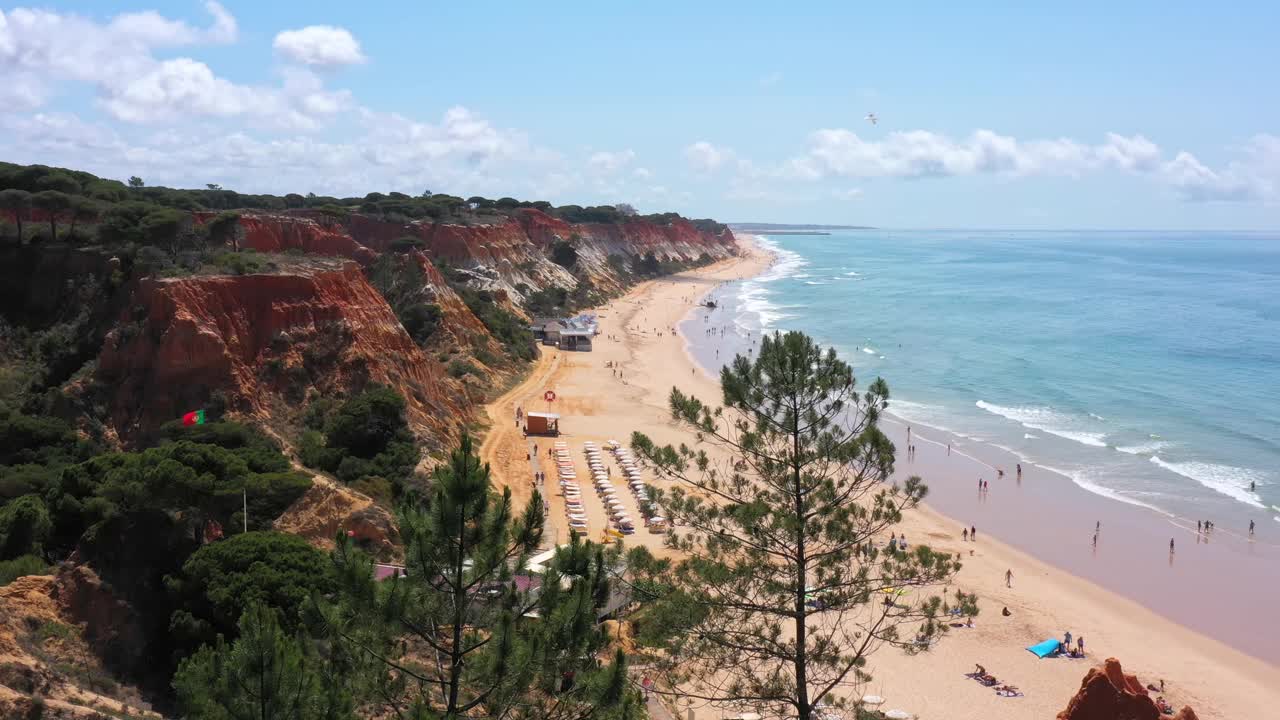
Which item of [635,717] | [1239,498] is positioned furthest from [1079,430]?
[635,717]

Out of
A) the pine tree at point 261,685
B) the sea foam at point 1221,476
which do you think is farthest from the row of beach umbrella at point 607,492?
the sea foam at point 1221,476

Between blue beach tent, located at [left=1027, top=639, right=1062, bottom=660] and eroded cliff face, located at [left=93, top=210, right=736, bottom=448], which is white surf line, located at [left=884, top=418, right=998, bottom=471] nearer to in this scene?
blue beach tent, located at [left=1027, top=639, right=1062, bottom=660]

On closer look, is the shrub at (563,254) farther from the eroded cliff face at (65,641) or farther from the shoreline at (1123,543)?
the eroded cliff face at (65,641)

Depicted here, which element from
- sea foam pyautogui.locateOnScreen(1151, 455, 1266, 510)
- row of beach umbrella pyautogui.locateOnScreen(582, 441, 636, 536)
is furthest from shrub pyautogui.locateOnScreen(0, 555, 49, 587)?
sea foam pyautogui.locateOnScreen(1151, 455, 1266, 510)

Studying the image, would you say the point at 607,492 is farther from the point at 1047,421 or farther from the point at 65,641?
the point at 1047,421

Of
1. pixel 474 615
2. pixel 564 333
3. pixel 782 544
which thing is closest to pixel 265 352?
pixel 474 615

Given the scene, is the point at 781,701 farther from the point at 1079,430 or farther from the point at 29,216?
the point at 29,216
